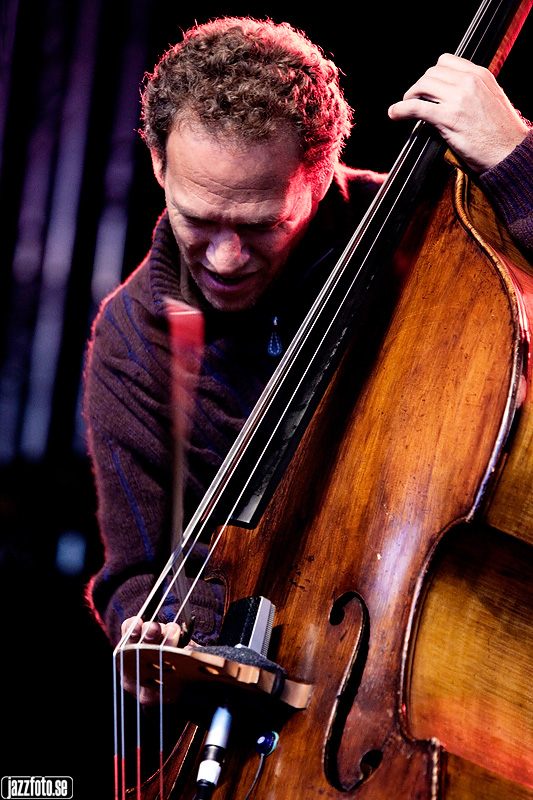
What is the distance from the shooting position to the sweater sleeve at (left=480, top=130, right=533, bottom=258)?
0.93 meters

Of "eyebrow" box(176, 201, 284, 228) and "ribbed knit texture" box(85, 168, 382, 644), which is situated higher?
"eyebrow" box(176, 201, 284, 228)

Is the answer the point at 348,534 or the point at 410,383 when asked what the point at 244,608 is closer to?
the point at 348,534

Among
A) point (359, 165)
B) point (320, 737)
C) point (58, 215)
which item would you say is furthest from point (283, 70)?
point (58, 215)

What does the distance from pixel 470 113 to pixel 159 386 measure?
85 cm

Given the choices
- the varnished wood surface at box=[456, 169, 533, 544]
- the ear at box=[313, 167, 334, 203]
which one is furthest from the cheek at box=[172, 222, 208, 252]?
the varnished wood surface at box=[456, 169, 533, 544]

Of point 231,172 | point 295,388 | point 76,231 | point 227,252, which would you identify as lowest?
point 76,231

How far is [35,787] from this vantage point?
1.81 metres

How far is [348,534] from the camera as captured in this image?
82cm

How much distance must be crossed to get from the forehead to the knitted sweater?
0.62 ft

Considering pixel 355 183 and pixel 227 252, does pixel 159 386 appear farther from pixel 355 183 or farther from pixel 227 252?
pixel 355 183

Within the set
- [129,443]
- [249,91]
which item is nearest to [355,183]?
[249,91]

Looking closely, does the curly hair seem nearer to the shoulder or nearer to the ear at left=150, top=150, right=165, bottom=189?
the ear at left=150, top=150, right=165, bottom=189

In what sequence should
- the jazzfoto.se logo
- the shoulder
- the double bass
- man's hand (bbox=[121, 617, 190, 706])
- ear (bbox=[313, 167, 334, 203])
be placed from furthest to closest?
1. the jazzfoto.se logo
2. the shoulder
3. ear (bbox=[313, 167, 334, 203])
4. man's hand (bbox=[121, 617, 190, 706])
5. the double bass

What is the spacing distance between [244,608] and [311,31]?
1.68 m
